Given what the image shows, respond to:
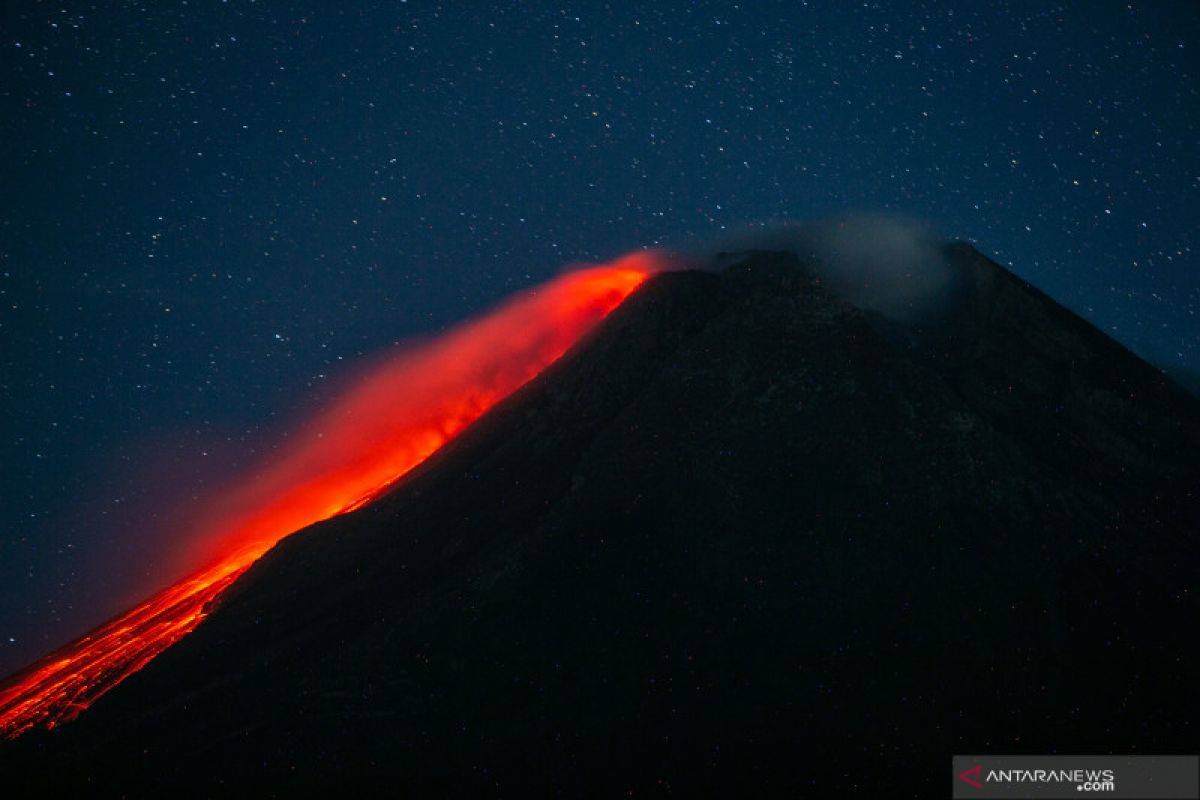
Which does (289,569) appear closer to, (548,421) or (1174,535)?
(548,421)

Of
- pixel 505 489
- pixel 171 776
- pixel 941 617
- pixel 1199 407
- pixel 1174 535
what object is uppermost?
pixel 1199 407

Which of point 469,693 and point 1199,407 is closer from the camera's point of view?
point 469,693

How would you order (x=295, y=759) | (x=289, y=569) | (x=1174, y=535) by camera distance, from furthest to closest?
(x=289, y=569) < (x=1174, y=535) < (x=295, y=759)

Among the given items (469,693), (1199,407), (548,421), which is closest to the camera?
(469,693)

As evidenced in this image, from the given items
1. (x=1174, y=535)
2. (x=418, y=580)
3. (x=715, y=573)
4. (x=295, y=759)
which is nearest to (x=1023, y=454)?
(x=1174, y=535)

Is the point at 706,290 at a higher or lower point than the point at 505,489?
higher

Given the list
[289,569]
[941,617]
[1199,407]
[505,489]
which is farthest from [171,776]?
[1199,407]

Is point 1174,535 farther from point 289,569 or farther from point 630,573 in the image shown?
point 289,569
